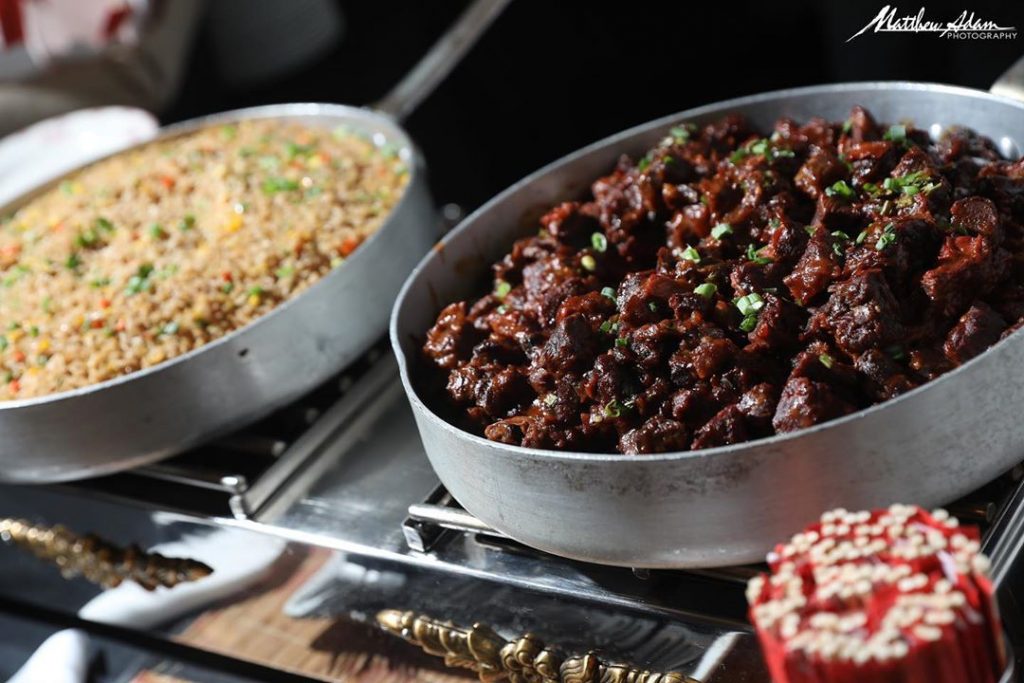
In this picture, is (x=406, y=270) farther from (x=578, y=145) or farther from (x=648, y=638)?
(x=578, y=145)

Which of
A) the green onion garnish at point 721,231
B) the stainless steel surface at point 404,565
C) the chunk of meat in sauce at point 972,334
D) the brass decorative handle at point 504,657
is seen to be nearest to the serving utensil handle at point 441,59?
the stainless steel surface at point 404,565

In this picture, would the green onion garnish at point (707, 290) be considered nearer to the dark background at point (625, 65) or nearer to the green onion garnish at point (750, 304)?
the green onion garnish at point (750, 304)

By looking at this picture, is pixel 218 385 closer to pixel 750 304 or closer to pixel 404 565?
pixel 404 565

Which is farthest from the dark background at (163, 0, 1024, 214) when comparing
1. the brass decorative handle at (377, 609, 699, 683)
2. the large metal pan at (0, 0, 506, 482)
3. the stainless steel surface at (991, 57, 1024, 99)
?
the brass decorative handle at (377, 609, 699, 683)

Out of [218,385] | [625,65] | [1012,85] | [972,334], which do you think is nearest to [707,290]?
[972,334]

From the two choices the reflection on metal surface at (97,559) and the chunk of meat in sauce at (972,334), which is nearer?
the chunk of meat in sauce at (972,334)

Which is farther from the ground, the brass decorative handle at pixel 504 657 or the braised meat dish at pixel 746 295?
the braised meat dish at pixel 746 295

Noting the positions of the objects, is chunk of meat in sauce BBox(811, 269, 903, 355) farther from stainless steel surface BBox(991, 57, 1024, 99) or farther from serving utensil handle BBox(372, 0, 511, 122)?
serving utensil handle BBox(372, 0, 511, 122)

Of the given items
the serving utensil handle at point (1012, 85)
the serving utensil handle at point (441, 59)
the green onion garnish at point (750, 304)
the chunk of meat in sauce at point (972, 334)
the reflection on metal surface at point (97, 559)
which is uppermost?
the serving utensil handle at point (1012, 85)
